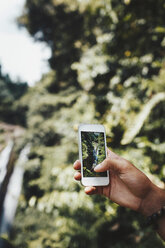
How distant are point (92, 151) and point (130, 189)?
44 centimetres

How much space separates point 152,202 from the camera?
137cm

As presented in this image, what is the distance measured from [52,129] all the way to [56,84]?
4312 mm

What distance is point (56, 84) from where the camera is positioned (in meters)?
13.2

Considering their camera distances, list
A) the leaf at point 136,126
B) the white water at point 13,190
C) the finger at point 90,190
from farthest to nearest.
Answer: the white water at point 13,190 → the leaf at point 136,126 → the finger at point 90,190

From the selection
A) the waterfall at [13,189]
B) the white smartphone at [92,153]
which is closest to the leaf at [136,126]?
the white smartphone at [92,153]

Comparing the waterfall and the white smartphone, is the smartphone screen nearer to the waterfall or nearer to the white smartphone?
the white smartphone

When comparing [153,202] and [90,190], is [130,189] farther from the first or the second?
[90,190]

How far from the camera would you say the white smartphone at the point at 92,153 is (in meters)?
1.41

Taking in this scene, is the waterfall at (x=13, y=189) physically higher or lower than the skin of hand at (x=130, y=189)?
lower

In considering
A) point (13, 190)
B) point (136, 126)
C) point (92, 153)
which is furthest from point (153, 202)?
point (13, 190)

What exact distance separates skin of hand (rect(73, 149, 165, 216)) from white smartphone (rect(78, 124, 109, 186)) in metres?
0.05

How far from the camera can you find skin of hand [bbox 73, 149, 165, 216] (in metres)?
1.36

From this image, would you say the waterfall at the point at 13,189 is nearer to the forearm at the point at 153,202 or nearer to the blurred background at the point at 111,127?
the blurred background at the point at 111,127

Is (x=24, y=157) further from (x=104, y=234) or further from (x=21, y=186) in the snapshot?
(x=104, y=234)
